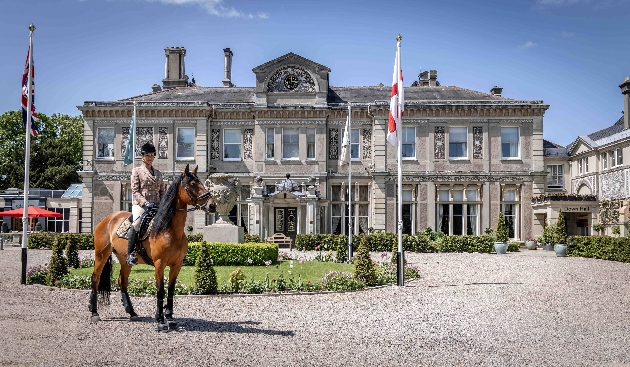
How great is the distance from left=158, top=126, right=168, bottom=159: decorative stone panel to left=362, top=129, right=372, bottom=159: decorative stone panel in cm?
1278

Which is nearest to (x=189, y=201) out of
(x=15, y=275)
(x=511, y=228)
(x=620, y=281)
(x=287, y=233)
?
(x=15, y=275)

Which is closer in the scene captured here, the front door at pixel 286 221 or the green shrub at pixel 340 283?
the green shrub at pixel 340 283

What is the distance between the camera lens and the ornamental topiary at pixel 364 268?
52.9 feet

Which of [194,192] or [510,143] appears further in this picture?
[510,143]

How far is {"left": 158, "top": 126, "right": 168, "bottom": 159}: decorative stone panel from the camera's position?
3741 cm

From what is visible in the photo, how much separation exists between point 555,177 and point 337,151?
21.7 metres

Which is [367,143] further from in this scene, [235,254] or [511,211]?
[235,254]

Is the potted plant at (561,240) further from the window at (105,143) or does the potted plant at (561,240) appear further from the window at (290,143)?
the window at (105,143)

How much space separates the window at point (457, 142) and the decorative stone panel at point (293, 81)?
9419 millimetres

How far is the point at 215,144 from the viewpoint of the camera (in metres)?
37.8

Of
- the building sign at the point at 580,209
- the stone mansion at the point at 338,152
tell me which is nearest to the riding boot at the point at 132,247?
Answer: the stone mansion at the point at 338,152

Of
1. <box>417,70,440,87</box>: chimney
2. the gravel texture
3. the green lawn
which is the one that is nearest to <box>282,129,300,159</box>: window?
<box>417,70,440,87</box>: chimney

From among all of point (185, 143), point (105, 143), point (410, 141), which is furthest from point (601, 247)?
point (105, 143)

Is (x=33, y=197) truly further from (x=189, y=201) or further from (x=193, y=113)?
(x=189, y=201)
